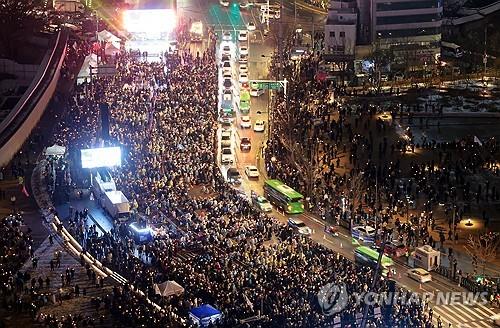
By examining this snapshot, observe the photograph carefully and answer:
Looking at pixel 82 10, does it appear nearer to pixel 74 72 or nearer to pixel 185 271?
pixel 74 72

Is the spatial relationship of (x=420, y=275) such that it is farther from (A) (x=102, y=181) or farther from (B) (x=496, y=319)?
(A) (x=102, y=181)

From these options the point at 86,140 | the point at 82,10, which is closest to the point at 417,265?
the point at 86,140

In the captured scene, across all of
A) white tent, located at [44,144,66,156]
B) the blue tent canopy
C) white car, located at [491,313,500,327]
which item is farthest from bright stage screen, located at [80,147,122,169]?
white car, located at [491,313,500,327]

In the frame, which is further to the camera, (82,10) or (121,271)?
(82,10)

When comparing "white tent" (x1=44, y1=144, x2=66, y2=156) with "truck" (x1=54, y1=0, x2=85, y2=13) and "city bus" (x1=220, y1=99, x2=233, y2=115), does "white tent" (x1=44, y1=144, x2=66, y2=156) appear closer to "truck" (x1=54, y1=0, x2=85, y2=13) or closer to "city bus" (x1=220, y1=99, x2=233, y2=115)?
"city bus" (x1=220, y1=99, x2=233, y2=115)

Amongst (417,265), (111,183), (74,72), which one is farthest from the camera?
(74,72)

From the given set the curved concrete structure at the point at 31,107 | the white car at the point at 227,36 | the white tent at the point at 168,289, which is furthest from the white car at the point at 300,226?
the white car at the point at 227,36

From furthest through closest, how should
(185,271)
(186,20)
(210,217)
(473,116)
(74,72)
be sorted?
1. (186,20)
2. (74,72)
3. (473,116)
4. (210,217)
5. (185,271)
